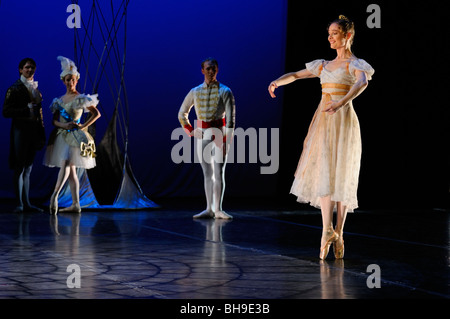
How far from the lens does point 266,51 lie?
9.73 meters

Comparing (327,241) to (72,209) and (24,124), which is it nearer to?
(72,209)

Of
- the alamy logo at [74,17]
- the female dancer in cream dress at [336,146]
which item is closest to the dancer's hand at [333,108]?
the female dancer in cream dress at [336,146]

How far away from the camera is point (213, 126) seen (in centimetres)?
666

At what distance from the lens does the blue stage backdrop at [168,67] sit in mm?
8789

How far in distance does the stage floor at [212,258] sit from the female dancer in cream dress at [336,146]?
0.30 metres

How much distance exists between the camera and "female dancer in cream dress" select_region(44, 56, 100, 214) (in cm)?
695

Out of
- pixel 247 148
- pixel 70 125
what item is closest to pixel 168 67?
pixel 247 148

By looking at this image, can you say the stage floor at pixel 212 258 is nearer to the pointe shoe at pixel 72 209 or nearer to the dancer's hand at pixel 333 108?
the pointe shoe at pixel 72 209

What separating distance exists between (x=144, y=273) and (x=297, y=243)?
1.57 metres

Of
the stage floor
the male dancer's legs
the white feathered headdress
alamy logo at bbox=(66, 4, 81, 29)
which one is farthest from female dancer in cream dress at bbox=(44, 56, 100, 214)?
alamy logo at bbox=(66, 4, 81, 29)

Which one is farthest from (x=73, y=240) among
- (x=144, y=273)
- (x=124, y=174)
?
(x=124, y=174)

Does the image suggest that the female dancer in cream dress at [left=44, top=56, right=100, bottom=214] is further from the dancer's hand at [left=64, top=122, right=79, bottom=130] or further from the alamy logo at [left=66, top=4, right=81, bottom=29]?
the alamy logo at [left=66, top=4, right=81, bottom=29]

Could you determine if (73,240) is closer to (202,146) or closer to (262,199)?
(202,146)

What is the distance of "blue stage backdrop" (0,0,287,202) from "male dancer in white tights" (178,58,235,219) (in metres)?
2.48
